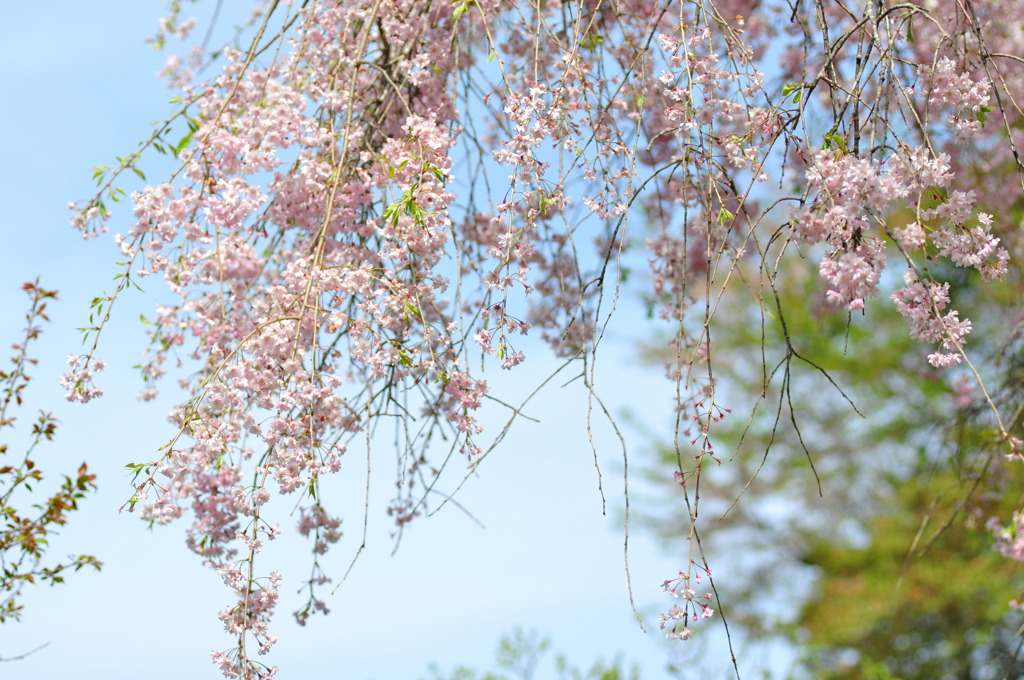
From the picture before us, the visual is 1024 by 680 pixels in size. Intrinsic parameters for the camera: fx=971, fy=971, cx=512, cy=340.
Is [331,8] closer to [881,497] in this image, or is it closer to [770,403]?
[770,403]

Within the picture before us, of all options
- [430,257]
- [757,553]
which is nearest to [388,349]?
[430,257]

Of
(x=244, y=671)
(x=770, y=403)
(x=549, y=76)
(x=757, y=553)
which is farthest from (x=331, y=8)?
(x=757, y=553)

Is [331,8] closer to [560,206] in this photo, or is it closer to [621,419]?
[560,206]

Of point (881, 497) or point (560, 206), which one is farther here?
point (881, 497)

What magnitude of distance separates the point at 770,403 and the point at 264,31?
8185mm

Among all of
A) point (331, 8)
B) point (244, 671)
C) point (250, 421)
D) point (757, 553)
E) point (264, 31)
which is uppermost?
point (757, 553)

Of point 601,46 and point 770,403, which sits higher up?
point 770,403

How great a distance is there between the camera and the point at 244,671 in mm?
2100

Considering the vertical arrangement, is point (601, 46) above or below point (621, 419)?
below

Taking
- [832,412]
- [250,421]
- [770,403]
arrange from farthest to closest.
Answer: [832,412]
[770,403]
[250,421]

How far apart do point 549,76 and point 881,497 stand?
8.97m

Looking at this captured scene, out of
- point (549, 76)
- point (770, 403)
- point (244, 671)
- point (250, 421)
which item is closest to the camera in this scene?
point (244, 671)

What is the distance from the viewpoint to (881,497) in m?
10.5

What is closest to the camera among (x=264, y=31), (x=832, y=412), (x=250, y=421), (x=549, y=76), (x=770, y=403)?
(x=250, y=421)
